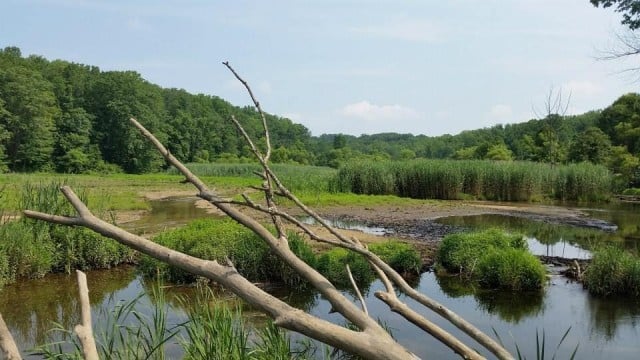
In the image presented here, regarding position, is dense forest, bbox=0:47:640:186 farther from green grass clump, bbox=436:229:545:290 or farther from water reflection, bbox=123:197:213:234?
green grass clump, bbox=436:229:545:290

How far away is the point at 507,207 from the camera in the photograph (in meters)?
26.8

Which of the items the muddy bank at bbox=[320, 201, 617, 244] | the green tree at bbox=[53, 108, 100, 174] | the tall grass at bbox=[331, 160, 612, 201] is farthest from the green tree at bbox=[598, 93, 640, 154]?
the green tree at bbox=[53, 108, 100, 174]

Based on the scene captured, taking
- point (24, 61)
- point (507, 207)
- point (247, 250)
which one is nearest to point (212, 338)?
point (247, 250)

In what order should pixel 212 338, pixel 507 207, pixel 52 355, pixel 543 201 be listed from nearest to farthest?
pixel 52 355, pixel 212 338, pixel 507 207, pixel 543 201

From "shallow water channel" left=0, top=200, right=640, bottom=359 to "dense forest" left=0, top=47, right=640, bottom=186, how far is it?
91.2 feet

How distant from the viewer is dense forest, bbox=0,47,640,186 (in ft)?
137

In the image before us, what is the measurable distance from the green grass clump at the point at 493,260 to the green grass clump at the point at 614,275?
855 mm

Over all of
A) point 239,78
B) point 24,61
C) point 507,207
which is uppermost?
point 24,61

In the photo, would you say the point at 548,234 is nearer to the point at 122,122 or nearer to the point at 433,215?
the point at 433,215

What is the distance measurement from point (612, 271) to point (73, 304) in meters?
8.56

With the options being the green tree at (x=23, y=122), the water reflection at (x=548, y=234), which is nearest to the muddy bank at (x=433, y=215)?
the water reflection at (x=548, y=234)

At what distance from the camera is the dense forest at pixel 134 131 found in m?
41.7

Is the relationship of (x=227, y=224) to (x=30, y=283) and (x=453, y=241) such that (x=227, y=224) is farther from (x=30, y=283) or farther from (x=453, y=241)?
(x=453, y=241)

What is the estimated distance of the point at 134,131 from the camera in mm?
72000
